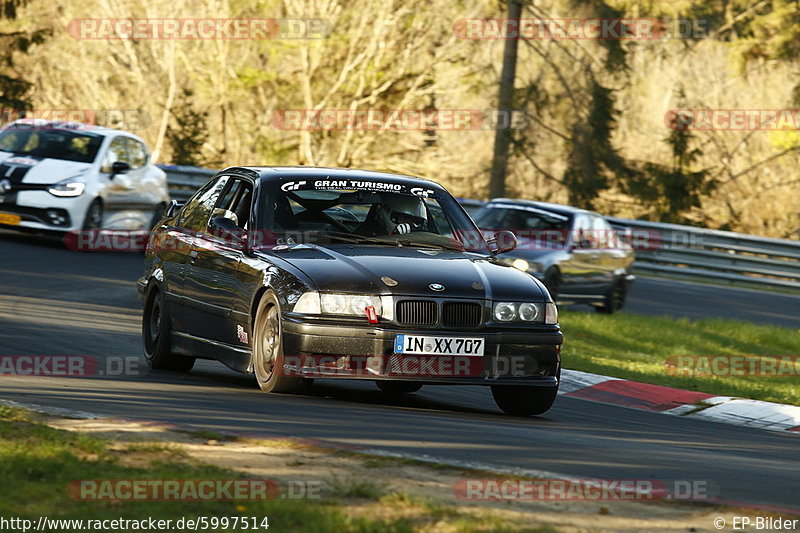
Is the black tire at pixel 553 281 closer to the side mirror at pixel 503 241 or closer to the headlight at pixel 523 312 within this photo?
the side mirror at pixel 503 241

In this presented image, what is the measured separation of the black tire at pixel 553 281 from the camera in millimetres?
19141

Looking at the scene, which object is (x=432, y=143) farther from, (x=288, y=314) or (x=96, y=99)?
(x=288, y=314)

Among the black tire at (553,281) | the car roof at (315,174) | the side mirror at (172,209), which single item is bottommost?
the black tire at (553,281)

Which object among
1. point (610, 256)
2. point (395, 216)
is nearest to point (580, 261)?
point (610, 256)

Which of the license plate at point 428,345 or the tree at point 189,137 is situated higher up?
the tree at point 189,137

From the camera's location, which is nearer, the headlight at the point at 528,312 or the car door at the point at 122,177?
the headlight at the point at 528,312

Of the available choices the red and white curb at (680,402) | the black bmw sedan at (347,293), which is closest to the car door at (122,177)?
the red and white curb at (680,402)

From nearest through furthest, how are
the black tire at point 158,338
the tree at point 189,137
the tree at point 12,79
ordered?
the black tire at point 158,338 < the tree at point 12,79 < the tree at point 189,137

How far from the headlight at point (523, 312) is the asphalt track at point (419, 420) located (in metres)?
0.65

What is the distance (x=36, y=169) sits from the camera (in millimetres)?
19656

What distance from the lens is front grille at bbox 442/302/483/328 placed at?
8719 mm

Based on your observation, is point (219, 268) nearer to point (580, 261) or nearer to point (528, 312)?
point (528, 312)

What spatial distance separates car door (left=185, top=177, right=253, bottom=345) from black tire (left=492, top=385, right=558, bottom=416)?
1.79 m

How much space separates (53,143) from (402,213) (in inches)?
467
